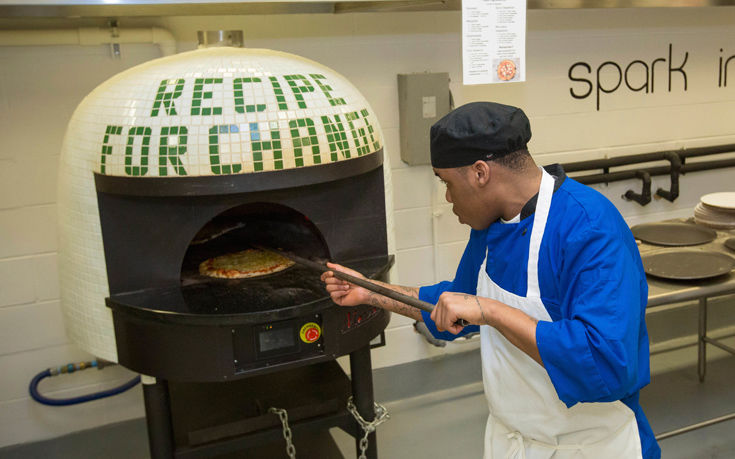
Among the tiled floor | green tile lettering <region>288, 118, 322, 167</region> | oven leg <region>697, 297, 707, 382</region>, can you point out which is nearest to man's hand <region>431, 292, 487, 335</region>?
green tile lettering <region>288, 118, 322, 167</region>

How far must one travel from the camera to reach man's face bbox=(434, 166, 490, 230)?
1.36 m

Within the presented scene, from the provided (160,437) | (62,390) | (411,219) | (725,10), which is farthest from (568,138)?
(62,390)

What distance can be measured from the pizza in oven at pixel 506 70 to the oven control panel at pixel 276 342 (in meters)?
0.91

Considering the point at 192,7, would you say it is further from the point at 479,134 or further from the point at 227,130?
the point at 479,134

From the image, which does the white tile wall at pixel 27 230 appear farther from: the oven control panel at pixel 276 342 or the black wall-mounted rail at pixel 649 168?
the black wall-mounted rail at pixel 649 168

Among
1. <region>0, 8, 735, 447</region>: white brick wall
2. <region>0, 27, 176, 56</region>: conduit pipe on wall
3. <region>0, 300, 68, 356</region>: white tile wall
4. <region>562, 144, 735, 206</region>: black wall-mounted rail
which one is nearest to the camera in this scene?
<region>0, 27, 176, 56</region>: conduit pipe on wall

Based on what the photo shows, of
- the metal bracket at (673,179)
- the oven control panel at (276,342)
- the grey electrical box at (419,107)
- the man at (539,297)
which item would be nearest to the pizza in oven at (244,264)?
the oven control panel at (276,342)

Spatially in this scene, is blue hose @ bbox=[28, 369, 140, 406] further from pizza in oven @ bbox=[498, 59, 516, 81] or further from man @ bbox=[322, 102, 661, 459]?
pizza in oven @ bbox=[498, 59, 516, 81]

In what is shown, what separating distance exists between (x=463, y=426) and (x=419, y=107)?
1.31m

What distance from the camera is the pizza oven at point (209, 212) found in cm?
163

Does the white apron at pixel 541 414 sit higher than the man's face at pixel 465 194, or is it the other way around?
the man's face at pixel 465 194

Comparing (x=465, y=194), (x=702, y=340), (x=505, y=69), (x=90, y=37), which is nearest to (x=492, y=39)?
(x=505, y=69)

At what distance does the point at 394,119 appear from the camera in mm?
2748

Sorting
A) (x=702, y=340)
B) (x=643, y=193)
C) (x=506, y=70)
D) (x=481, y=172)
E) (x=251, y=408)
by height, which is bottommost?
(x=702, y=340)
